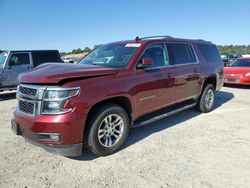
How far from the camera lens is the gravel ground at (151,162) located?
10.9 feet

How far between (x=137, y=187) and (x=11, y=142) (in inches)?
112

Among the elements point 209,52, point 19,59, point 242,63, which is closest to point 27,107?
point 209,52

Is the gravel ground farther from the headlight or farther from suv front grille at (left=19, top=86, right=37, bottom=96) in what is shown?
suv front grille at (left=19, top=86, right=37, bottom=96)

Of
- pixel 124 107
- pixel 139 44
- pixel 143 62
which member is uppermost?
pixel 139 44

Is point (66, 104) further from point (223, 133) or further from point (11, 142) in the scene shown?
point (223, 133)

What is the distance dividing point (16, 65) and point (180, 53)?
24.5ft

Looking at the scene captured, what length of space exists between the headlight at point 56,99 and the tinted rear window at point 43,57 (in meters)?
7.97

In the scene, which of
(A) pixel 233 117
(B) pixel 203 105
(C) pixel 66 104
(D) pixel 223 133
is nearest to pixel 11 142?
(C) pixel 66 104

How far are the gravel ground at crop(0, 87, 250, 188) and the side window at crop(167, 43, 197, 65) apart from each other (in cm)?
154

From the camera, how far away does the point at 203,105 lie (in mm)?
6668

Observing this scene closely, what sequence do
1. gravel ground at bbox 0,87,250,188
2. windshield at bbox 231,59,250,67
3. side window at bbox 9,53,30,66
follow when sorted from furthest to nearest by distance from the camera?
windshield at bbox 231,59,250,67 → side window at bbox 9,53,30,66 → gravel ground at bbox 0,87,250,188

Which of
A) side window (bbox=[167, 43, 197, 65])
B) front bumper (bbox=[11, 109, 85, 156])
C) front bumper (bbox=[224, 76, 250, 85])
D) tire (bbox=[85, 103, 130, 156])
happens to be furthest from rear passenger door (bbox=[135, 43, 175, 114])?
front bumper (bbox=[224, 76, 250, 85])

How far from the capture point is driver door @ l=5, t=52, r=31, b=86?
10055 millimetres

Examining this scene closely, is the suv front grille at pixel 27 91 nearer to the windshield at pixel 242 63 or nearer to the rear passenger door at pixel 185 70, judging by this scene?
the rear passenger door at pixel 185 70
